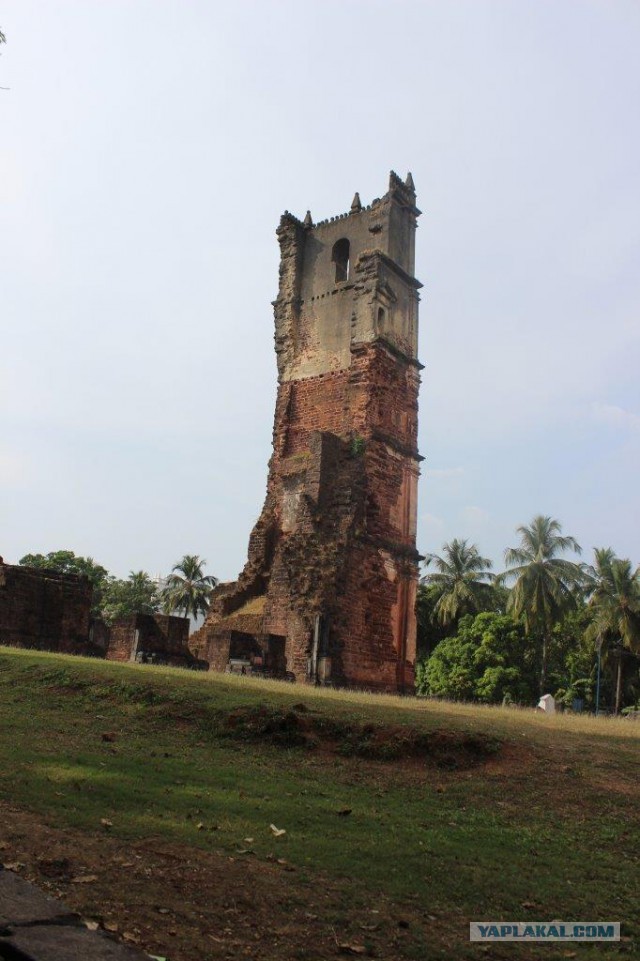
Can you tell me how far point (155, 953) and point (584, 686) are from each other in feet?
120

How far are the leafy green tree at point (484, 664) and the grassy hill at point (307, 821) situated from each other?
77.8ft

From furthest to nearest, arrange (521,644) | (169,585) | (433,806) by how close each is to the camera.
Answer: (169,585) → (521,644) → (433,806)

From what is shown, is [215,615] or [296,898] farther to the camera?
[215,615]

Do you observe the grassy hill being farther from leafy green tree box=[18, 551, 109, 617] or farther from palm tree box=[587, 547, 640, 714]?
leafy green tree box=[18, 551, 109, 617]

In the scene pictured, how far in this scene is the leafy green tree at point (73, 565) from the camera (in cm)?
4800

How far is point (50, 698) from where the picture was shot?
11422 mm

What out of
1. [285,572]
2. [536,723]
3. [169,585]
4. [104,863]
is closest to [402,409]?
[285,572]

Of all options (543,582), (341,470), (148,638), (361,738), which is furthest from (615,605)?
(361,738)

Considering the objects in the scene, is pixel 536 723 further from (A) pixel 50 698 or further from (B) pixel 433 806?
(A) pixel 50 698

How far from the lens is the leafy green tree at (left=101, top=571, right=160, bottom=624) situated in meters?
48.8

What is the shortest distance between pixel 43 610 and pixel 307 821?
14.7 meters

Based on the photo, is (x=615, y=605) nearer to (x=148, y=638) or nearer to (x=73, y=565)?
(x=148, y=638)

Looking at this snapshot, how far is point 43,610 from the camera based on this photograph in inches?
778

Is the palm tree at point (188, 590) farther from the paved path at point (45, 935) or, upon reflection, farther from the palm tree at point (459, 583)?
the paved path at point (45, 935)
